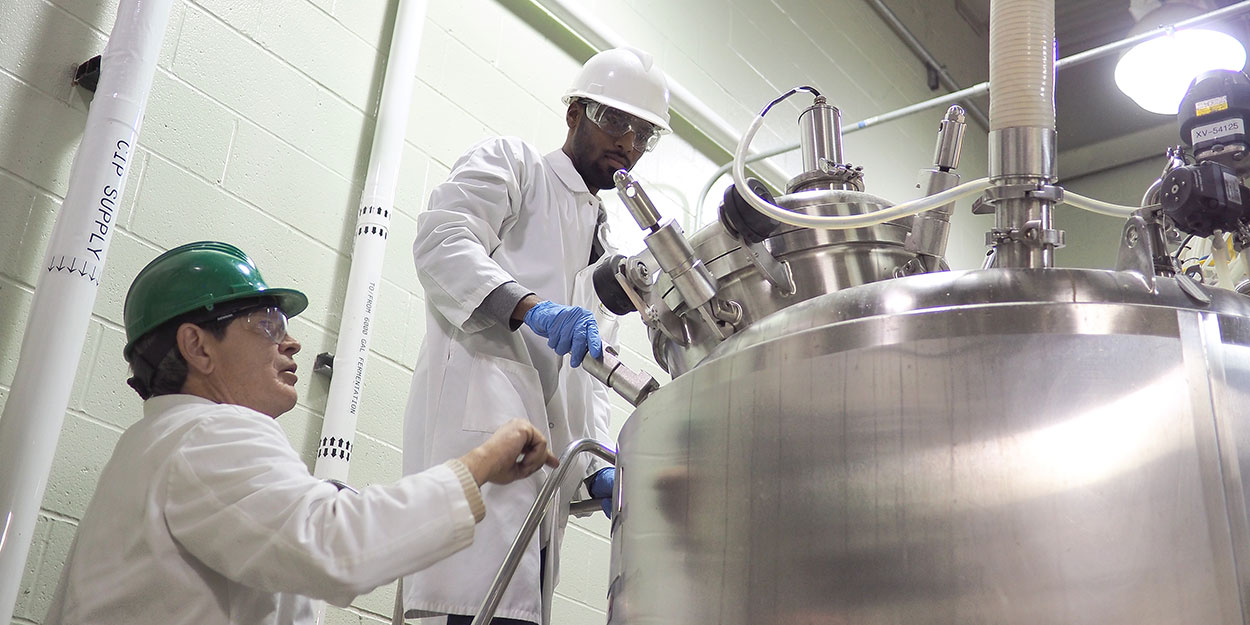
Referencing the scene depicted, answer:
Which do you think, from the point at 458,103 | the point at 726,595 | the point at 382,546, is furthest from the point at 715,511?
the point at 458,103

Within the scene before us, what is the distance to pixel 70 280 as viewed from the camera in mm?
1599

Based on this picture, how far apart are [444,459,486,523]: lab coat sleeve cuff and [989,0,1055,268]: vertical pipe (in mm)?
557

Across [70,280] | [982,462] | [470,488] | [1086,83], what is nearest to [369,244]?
[70,280]

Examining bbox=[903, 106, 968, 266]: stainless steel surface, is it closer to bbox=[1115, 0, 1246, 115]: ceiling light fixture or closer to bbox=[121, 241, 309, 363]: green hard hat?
bbox=[121, 241, 309, 363]: green hard hat

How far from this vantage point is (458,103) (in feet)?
8.24

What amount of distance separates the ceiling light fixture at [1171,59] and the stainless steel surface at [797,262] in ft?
7.04

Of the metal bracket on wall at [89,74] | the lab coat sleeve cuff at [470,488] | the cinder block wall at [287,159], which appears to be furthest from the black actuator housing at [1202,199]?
the metal bracket on wall at [89,74]

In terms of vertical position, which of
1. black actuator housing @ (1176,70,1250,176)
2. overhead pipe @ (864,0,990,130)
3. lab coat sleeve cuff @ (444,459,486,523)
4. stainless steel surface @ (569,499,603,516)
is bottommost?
lab coat sleeve cuff @ (444,459,486,523)

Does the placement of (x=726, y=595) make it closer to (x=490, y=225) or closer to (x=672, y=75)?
(x=490, y=225)

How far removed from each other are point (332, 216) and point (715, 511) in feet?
4.48

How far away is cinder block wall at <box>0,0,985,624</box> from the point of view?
1.75 meters

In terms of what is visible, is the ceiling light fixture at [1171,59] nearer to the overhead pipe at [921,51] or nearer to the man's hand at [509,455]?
the overhead pipe at [921,51]

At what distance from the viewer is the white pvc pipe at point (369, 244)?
199 centimetres

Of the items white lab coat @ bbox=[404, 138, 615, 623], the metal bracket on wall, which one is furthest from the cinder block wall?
white lab coat @ bbox=[404, 138, 615, 623]
